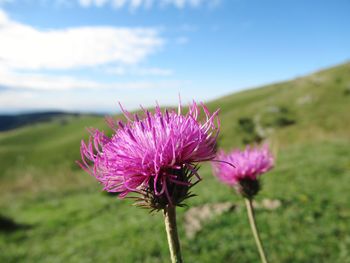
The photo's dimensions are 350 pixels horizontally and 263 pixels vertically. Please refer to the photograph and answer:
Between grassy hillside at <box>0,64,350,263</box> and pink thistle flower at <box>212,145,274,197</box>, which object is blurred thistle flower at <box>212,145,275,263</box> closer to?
pink thistle flower at <box>212,145,274,197</box>

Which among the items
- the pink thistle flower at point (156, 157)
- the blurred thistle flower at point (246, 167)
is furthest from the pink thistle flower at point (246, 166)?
the pink thistle flower at point (156, 157)

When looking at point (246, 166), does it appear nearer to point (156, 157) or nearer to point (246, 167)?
point (246, 167)

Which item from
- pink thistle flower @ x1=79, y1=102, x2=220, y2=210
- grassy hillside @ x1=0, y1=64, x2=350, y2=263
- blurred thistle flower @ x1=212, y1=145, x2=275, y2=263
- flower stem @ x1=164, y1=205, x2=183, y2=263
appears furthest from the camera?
grassy hillside @ x1=0, y1=64, x2=350, y2=263

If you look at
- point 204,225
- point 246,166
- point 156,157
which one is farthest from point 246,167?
point 204,225

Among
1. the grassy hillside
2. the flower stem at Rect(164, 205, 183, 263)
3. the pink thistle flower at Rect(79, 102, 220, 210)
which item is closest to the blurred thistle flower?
the pink thistle flower at Rect(79, 102, 220, 210)

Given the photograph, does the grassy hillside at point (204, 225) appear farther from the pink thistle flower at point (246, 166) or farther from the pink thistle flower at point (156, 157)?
the pink thistle flower at point (156, 157)
